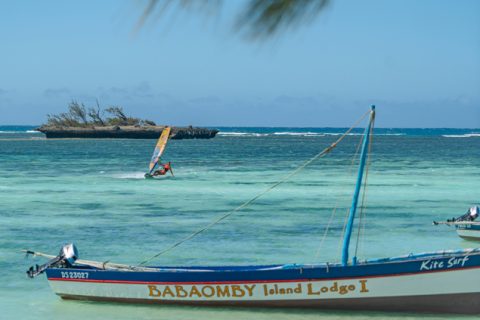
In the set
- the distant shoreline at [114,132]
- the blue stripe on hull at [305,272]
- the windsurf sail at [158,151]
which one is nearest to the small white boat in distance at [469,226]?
the blue stripe on hull at [305,272]

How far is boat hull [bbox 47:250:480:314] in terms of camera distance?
14.0 metres

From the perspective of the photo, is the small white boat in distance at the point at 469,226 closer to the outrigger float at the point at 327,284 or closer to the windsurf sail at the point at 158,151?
the outrigger float at the point at 327,284

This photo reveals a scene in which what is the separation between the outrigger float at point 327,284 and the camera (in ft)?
46.1

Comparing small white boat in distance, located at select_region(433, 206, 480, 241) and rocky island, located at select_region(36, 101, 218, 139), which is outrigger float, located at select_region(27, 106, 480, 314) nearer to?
small white boat in distance, located at select_region(433, 206, 480, 241)

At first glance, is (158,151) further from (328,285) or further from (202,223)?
(328,285)

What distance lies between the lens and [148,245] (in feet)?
74.8

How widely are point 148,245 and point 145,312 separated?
301 inches

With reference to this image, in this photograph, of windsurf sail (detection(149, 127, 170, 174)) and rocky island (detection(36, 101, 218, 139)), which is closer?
windsurf sail (detection(149, 127, 170, 174))

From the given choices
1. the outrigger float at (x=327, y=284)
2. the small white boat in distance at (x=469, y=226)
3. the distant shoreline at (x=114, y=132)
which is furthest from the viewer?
the distant shoreline at (x=114, y=132)

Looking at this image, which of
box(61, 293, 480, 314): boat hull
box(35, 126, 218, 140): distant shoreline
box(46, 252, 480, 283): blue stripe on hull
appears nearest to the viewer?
box(46, 252, 480, 283): blue stripe on hull

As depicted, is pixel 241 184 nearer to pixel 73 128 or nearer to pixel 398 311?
pixel 398 311

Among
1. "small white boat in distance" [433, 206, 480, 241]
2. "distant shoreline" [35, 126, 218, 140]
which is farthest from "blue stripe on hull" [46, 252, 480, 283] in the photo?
"distant shoreline" [35, 126, 218, 140]

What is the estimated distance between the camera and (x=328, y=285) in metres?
14.4

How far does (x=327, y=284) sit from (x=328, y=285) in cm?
3
